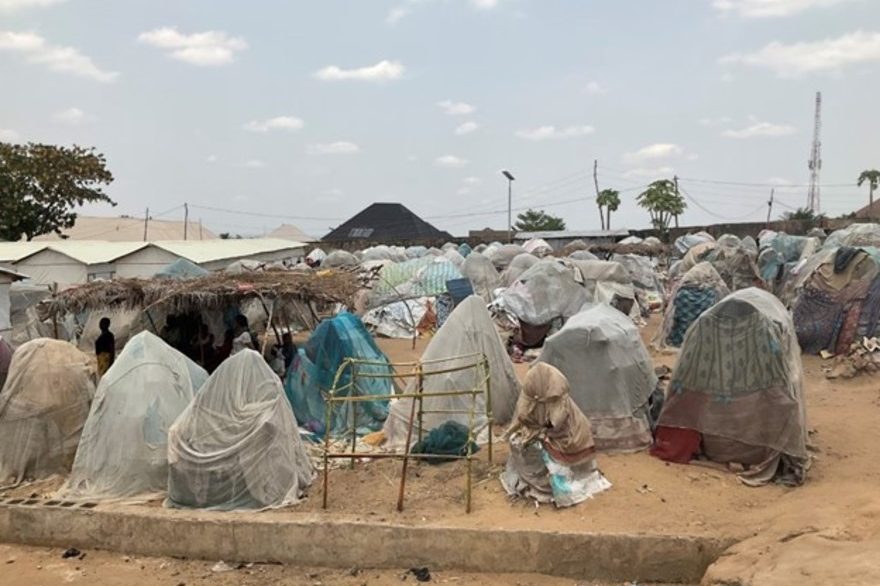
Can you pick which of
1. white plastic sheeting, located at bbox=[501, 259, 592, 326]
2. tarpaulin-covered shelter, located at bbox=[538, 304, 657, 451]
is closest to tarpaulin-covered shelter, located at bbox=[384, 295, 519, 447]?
tarpaulin-covered shelter, located at bbox=[538, 304, 657, 451]

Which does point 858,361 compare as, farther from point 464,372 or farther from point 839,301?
point 464,372

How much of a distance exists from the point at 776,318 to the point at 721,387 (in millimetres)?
879

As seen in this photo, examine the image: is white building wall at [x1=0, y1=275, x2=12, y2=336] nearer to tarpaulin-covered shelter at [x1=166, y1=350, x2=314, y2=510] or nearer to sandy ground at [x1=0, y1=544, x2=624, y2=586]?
sandy ground at [x1=0, y1=544, x2=624, y2=586]

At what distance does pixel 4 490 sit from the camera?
7.80 metres

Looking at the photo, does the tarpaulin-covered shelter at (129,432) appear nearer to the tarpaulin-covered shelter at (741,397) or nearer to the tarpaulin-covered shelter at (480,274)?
the tarpaulin-covered shelter at (741,397)

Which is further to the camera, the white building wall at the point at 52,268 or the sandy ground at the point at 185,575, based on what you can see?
the white building wall at the point at 52,268

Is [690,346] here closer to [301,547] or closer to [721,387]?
[721,387]

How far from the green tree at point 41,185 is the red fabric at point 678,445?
27100mm

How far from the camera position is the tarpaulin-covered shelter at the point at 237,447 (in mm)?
7027

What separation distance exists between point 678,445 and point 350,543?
11.0 feet

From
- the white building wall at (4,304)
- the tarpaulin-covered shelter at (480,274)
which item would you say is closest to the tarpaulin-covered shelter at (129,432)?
the white building wall at (4,304)

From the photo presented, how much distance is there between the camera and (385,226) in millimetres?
51094

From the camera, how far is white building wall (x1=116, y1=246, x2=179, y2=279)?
2212 centimetres

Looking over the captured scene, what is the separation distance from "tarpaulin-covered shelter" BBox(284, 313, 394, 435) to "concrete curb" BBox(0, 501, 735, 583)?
2812 mm
